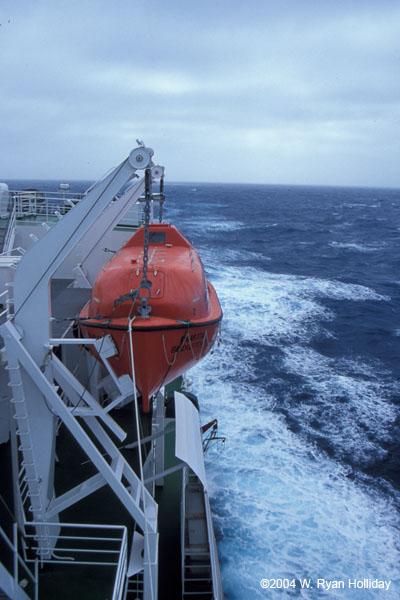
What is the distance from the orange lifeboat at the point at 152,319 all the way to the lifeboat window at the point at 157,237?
1.68 meters

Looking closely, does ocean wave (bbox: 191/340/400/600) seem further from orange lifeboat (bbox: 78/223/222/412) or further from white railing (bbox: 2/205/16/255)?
white railing (bbox: 2/205/16/255)

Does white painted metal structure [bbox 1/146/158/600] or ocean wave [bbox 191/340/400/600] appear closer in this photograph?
white painted metal structure [bbox 1/146/158/600]

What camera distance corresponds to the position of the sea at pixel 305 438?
9.30 meters

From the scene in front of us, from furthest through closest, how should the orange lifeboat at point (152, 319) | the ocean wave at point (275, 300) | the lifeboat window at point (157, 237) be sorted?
the ocean wave at point (275, 300) → the lifeboat window at point (157, 237) → the orange lifeboat at point (152, 319)

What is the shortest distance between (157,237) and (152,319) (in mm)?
3510

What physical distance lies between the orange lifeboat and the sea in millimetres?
5318

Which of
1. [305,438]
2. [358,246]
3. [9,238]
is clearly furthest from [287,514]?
→ [358,246]

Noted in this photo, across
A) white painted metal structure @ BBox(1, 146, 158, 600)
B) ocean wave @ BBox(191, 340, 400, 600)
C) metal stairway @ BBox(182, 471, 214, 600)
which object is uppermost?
white painted metal structure @ BBox(1, 146, 158, 600)

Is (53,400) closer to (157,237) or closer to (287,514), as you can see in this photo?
(157,237)

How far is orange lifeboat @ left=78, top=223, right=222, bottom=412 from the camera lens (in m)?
6.45

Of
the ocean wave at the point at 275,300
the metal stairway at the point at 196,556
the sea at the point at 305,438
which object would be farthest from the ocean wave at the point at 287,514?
the ocean wave at the point at 275,300

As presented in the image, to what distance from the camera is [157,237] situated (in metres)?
9.61

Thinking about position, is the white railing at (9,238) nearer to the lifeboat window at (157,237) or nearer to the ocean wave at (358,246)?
the lifeboat window at (157,237)

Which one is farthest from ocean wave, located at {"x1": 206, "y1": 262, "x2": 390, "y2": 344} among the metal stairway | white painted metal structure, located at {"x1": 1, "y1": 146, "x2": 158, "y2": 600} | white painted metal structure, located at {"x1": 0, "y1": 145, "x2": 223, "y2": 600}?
white painted metal structure, located at {"x1": 1, "y1": 146, "x2": 158, "y2": 600}
